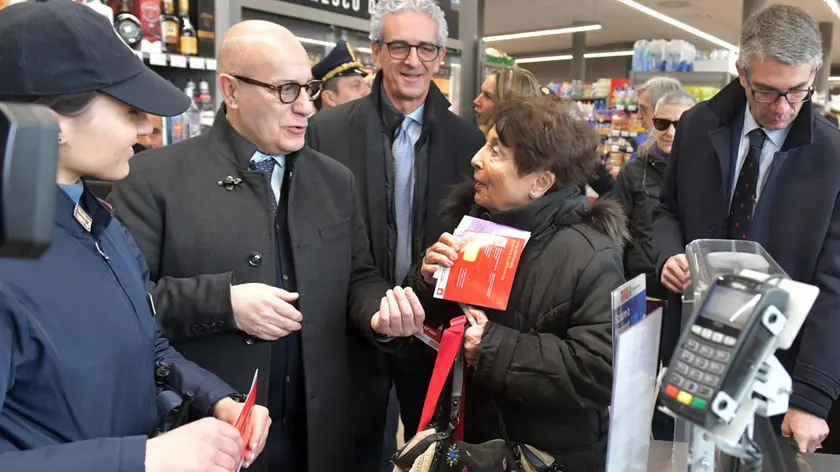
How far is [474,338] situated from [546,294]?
0.73 feet

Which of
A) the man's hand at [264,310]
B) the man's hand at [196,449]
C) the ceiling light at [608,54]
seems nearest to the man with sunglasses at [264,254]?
the man's hand at [264,310]

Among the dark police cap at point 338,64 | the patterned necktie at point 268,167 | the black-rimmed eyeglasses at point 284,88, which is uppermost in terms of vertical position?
the dark police cap at point 338,64

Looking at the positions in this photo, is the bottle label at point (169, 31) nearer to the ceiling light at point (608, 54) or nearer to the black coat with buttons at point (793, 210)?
the black coat with buttons at point (793, 210)

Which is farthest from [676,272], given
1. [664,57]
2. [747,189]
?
[664,57]

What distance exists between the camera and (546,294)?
164 centimetres

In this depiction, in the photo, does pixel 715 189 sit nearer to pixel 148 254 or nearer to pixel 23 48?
pixel 148 254

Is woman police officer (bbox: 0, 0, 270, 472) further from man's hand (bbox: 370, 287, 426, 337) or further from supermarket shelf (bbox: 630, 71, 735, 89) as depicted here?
supermarket shelf (bbox: 630, 71, 735, 89)

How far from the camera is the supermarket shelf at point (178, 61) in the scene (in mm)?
2789

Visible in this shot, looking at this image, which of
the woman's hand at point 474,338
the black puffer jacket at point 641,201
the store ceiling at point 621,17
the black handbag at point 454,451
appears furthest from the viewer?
the store ceiling at point 621,17

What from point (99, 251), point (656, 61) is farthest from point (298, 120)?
point (656, 61)

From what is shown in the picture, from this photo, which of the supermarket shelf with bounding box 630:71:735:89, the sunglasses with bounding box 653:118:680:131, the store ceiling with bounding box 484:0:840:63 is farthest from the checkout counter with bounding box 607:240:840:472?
the store ceiling with bounding box 484:0:840:63

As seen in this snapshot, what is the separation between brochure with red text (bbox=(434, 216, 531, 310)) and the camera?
1.60 metres

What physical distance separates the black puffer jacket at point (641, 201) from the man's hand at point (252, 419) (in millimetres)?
2684

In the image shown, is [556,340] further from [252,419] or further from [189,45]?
[189,45]
